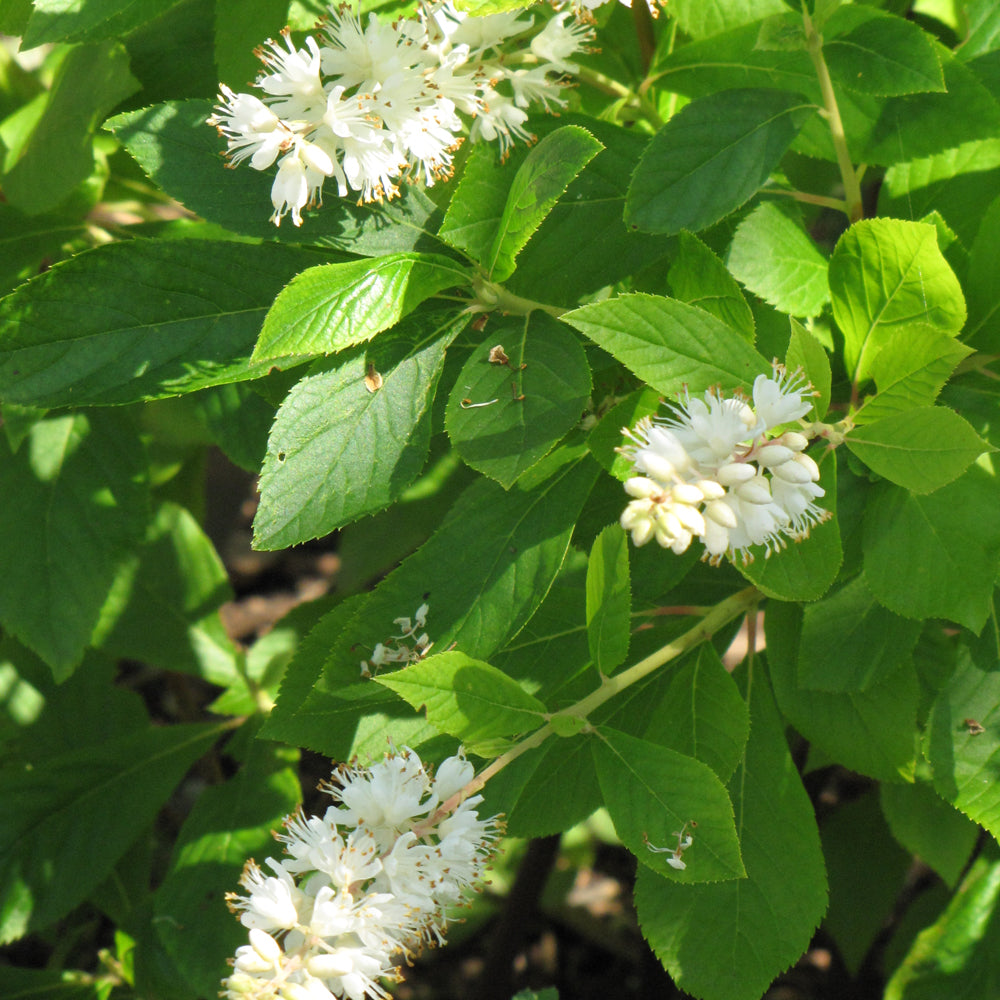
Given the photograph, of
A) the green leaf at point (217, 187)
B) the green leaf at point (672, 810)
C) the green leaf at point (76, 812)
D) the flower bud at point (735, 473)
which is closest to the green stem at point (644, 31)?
the green leaf at point (217, 187)

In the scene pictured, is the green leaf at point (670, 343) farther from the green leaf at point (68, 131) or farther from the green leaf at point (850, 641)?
the green leaf at point (68, 131)

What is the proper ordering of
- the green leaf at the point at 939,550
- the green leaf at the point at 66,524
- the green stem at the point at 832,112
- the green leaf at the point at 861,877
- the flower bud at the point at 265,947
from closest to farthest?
the flower bud at the point at 265,947 → the green leaf at the point at 939,550 → the green stem at the point at 832,112 → the green leaf at the point at 66,524 → the green leaf at the point at 861,877

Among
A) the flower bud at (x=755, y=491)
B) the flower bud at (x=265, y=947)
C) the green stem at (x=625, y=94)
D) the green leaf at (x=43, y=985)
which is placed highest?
the green stem at (x=625, y=94)

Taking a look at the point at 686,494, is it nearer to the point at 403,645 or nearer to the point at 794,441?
the point at 794,441

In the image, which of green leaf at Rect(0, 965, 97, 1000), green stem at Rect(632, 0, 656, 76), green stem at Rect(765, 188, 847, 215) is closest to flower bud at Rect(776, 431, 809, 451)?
green stem at Rect(765, 188, 847, 215)

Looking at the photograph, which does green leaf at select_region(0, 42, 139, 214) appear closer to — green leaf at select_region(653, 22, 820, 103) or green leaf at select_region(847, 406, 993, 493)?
green leaf at select_region(653, 22, 820, 103)
